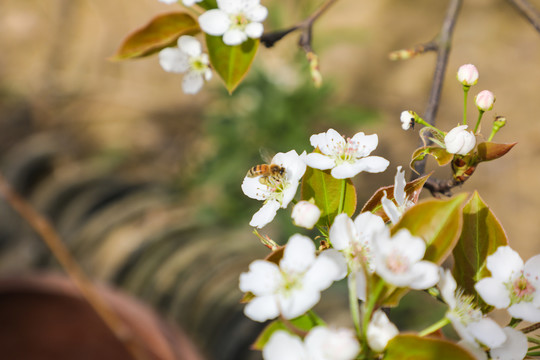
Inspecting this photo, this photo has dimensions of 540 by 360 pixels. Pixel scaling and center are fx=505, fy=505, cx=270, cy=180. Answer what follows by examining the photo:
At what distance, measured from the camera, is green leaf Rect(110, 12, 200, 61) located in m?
0.59

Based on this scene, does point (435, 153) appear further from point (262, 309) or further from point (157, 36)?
point (157, 36)

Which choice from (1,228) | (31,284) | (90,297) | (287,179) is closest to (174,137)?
(1,228)

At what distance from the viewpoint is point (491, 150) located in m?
0.46

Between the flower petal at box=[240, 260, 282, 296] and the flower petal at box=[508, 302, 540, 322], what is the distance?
7.6 inches

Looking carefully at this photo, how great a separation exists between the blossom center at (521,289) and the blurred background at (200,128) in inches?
26.9

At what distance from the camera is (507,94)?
1.70m

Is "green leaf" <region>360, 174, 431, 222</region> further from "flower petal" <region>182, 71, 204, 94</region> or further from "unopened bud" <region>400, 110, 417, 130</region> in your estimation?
"flower petal" <region>182, 71, 204, 94</region>

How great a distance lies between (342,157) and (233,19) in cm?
20

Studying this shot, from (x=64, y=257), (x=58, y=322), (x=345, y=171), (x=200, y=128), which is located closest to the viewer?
(x=345, y=171)

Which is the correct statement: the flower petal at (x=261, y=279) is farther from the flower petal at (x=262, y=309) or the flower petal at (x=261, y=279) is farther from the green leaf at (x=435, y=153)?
the green leaf at (x=435, y=153)

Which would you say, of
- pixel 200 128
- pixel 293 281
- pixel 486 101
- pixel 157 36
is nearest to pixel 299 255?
pixel 293 281

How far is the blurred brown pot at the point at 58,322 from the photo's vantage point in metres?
0.87

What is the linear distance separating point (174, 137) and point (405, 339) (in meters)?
1.46

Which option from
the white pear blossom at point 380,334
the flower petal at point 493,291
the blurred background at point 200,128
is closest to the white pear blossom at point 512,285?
the flower petal at point 493,291
